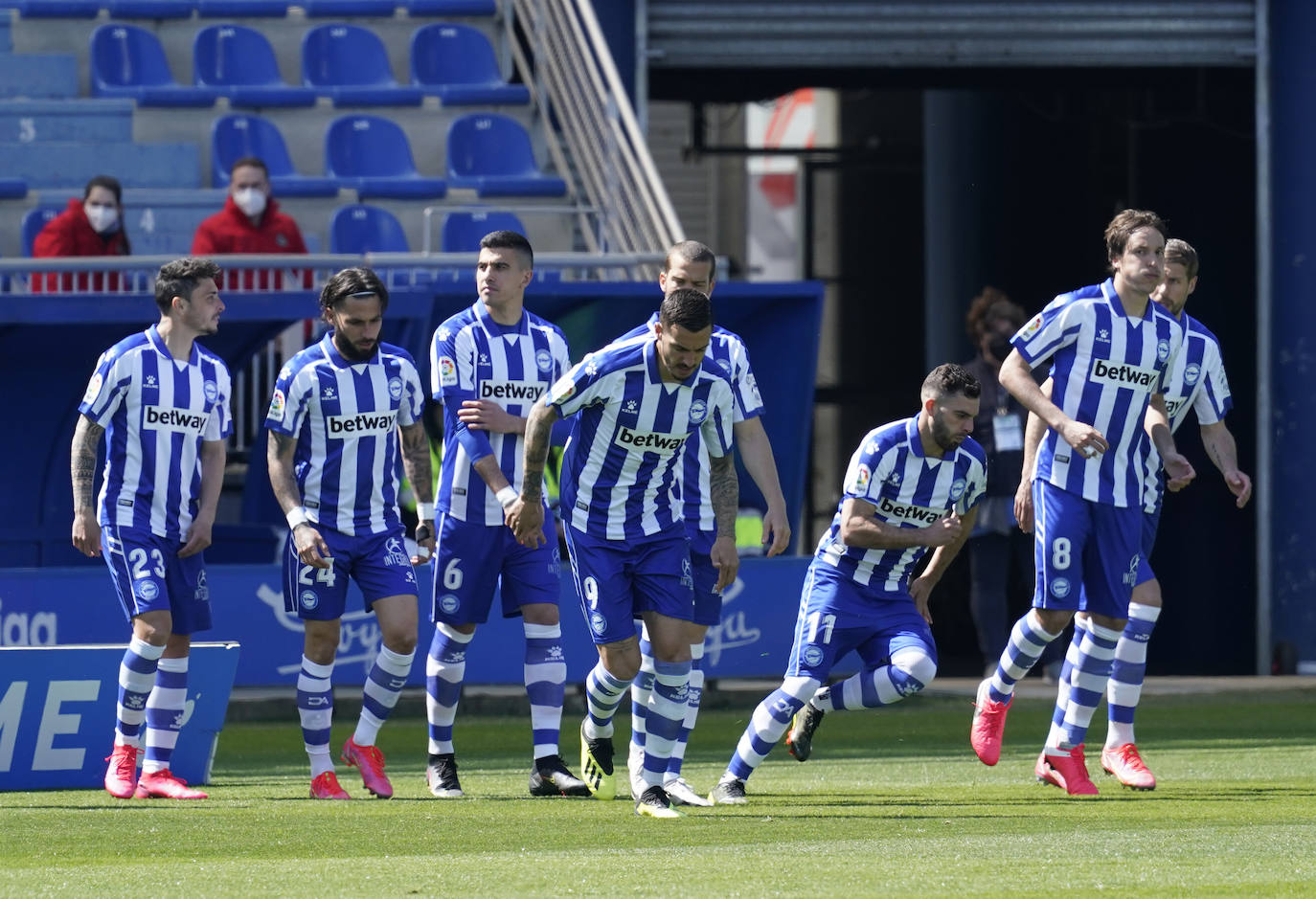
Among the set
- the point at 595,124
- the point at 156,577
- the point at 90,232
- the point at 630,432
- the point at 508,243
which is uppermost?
the point at 595,124

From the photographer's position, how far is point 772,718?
7.56 metres

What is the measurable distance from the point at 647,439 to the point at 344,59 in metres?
9.28

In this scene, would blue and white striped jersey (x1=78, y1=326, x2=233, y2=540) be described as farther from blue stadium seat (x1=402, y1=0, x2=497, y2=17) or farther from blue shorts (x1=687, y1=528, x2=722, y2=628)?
blue stadium seat (x1=402, y1=0, x2=497, y2=17)

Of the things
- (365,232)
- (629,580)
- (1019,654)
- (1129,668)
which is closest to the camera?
(629,580)

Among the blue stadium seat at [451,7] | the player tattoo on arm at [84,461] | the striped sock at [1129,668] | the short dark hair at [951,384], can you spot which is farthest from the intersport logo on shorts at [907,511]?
the blue stadium seat at [451,7]

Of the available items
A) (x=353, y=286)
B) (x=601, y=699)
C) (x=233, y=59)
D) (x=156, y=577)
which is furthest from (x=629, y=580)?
(x=233, y=59)

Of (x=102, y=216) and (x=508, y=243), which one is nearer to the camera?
(x=508, y=243)

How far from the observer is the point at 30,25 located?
16125 mm

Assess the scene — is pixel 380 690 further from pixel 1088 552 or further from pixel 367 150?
pixel 367 150

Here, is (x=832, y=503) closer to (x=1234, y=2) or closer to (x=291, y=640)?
(x=1234, y=2)

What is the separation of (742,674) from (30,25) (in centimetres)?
764

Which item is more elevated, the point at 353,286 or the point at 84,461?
the point at 353,286

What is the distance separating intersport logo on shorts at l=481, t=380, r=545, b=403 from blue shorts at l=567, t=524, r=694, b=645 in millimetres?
901

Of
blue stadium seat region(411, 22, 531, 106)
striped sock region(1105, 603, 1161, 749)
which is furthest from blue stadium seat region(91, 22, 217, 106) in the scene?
striped sock region(1105, 603, 1161, 749)
